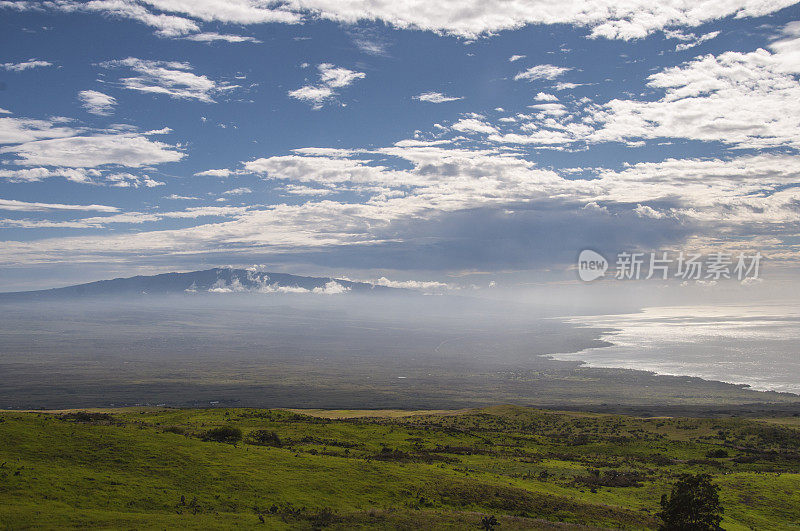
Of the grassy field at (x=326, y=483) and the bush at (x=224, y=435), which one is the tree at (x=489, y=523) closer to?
the grassy field at (x=326, y=483)

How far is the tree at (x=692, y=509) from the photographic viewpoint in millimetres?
23359

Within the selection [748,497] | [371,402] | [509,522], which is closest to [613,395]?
[371,402]

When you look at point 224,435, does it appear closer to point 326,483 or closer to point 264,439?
point 264,439

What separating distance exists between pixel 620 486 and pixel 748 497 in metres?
8.01

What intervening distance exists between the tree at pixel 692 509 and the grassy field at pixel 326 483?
356cm

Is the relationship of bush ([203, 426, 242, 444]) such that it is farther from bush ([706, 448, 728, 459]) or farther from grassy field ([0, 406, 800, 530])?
bush ([706, 448, 728, 459])

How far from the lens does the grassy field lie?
898 inches

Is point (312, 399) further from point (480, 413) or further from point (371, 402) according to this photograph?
point (480, 413)

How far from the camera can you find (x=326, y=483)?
28.7m

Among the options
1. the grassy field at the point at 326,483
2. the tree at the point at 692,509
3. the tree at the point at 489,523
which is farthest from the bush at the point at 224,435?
the tree at the point at 692,509

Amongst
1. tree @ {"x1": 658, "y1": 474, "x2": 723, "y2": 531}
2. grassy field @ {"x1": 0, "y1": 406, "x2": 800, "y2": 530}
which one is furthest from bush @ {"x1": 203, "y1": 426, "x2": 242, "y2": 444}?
tree @ {"x1": 658, "y1": 474, "x2": 723, "y2": 531}

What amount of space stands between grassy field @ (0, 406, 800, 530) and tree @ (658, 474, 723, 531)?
3559 millimetres

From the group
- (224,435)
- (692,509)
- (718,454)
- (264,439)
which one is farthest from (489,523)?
(718,454)

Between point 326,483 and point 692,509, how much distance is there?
1852 cm
